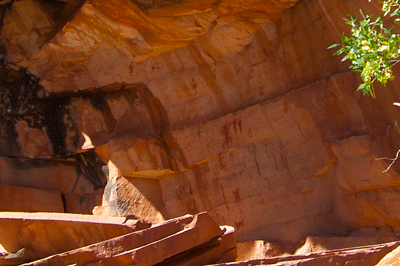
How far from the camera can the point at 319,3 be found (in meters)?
6.98

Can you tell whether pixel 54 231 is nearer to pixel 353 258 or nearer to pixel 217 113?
pixel 353 258

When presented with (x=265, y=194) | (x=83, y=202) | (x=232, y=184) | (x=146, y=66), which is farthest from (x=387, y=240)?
(x=83, y=202)

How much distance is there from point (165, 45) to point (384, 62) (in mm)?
5495

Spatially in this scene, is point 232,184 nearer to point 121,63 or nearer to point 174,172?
point 174,172

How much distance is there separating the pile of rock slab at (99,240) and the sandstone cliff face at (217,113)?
8.31ft

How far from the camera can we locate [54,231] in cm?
507

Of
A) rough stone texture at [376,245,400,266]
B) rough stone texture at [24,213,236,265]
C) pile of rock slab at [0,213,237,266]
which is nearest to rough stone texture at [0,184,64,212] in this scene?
pile of rock slab at [0,213,237,266]

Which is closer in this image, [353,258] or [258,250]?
[353,258]

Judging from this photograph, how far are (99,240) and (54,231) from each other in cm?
49

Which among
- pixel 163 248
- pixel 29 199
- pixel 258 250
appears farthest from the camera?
pixel 29 199

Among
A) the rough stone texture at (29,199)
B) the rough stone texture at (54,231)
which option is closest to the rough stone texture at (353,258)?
the rough stone texture at (54,231)

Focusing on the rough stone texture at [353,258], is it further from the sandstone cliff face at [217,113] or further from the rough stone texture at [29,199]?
the rough stone texture at [29,199]

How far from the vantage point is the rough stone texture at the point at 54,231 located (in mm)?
5031

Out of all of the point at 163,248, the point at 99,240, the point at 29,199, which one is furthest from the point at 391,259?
the point at 29,199
